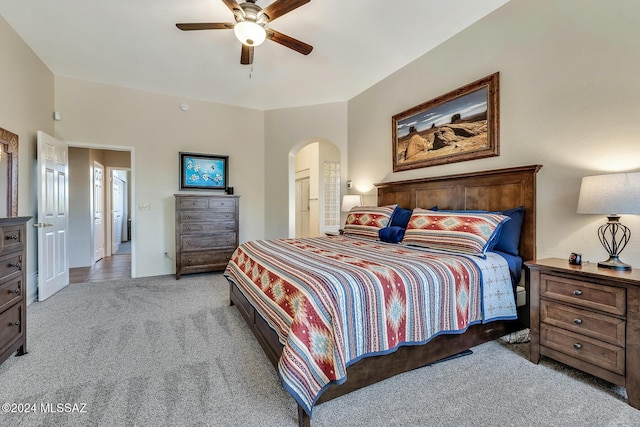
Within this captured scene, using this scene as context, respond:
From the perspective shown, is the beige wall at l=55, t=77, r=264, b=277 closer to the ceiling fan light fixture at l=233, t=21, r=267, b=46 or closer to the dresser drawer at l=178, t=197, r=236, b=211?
the dresser drawer at l=178, t=197, r=236, b=211

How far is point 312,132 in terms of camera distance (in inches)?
198

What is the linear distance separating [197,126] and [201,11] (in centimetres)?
242

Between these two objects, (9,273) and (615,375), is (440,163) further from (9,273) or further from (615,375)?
(9,273)

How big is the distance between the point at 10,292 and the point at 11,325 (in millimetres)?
221

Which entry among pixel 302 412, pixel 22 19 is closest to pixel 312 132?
pixel 22 19

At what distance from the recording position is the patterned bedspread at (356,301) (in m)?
1.40

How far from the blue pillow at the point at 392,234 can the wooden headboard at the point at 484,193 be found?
0.58m

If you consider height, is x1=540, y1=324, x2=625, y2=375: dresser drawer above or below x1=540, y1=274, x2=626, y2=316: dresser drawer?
below

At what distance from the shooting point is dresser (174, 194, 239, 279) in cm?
427

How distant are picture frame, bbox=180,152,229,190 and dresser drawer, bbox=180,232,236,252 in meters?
0.93

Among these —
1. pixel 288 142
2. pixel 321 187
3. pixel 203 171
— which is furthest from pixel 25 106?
pixel 321 187

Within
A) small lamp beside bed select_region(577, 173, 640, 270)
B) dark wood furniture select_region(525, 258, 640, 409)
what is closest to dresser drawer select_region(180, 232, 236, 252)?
dark wood furniture select_region(525, 258, 640, 409)

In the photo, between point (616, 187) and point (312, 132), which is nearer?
point (616, 187)

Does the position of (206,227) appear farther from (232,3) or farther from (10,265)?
(232,3)
